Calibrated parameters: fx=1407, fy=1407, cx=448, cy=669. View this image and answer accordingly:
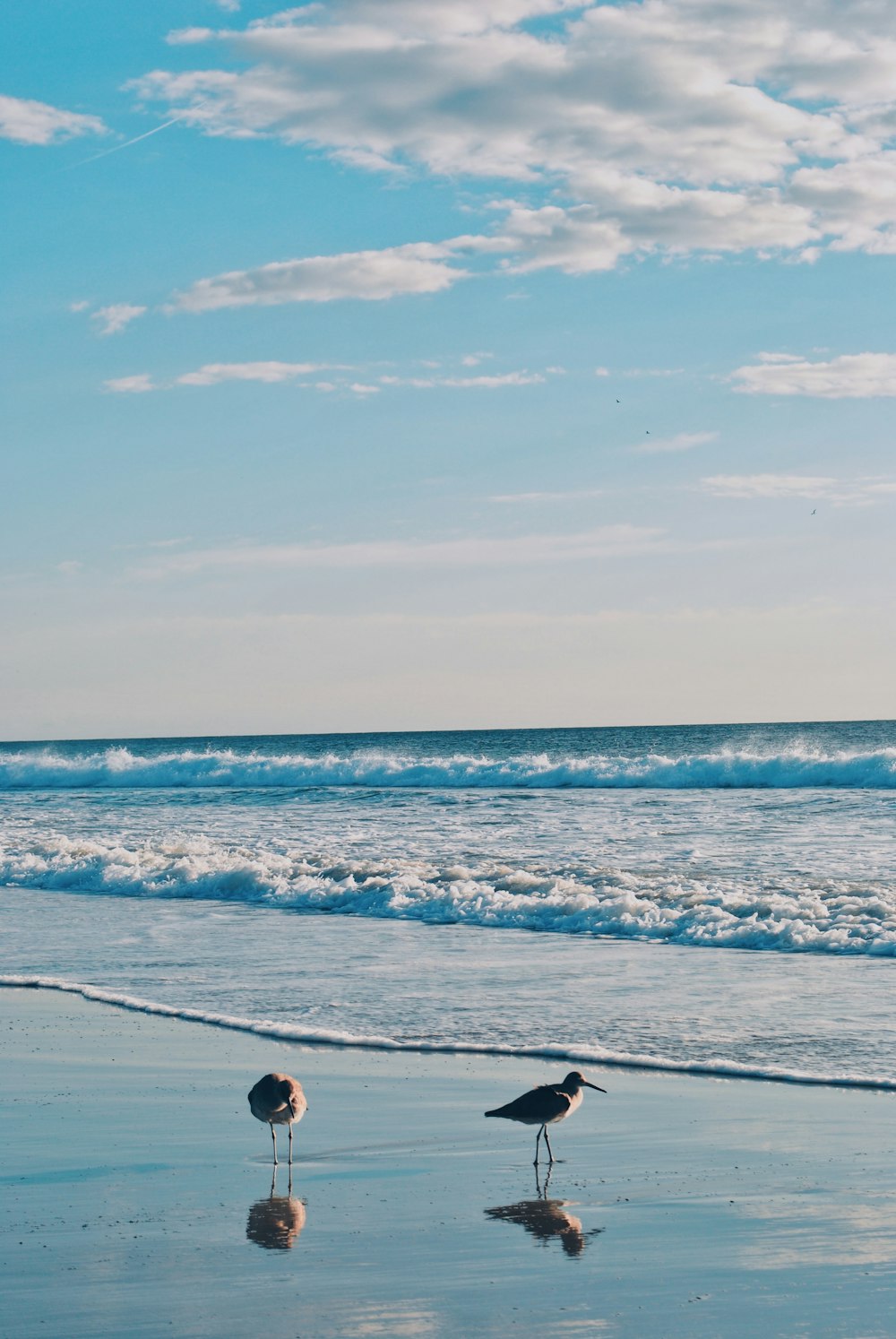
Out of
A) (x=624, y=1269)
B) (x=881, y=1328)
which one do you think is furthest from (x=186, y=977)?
(x=881, y=1328)

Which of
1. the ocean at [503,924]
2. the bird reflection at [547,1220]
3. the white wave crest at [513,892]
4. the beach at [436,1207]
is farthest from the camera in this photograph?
the white wave crest at [513,892]

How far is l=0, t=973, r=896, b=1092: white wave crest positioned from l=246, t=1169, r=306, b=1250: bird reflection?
338cm

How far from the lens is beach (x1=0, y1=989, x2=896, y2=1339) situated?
A: 542 cm

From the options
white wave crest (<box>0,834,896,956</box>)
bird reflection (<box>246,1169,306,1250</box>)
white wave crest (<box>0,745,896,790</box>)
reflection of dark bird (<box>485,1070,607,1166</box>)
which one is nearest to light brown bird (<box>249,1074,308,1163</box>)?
bird reflection (<box>246,1169,306,1250</box>)

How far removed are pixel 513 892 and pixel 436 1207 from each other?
12494mm

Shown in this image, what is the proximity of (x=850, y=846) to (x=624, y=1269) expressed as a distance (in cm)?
1862

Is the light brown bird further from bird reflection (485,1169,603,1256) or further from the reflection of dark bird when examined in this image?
bird reflection (485,1169,603,1256)

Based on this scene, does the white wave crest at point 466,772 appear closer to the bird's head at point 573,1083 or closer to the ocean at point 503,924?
the ocean at point 503,924

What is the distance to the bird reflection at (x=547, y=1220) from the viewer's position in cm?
621

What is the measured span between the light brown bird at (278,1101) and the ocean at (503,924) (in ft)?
10.0

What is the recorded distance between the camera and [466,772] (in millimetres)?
56562

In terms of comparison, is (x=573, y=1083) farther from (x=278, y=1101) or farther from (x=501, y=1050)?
(x=501, y=1050)

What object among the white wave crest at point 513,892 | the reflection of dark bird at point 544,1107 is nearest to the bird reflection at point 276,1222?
the reflection of dark bird at point 544,1107

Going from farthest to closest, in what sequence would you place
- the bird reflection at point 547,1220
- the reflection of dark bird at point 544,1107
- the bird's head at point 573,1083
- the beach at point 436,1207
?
the bird's head at point 573,1083, the reflection of dark bird at point 544,1107, the bird reflection at point 547,1220, the beach at point 436,1207
